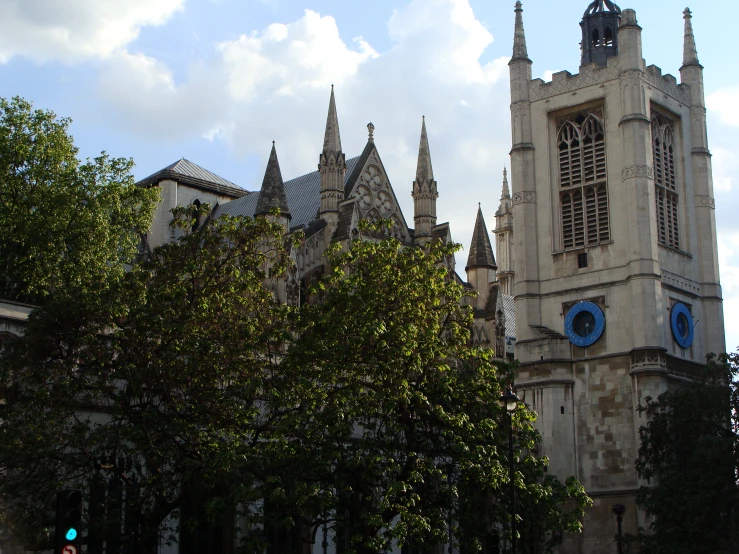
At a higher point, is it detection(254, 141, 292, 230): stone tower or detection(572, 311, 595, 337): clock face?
detection(254, 141, 292, 230): stone tower

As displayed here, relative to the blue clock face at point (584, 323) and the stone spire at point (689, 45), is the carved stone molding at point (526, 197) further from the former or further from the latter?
the stone spire at point (689, 45)

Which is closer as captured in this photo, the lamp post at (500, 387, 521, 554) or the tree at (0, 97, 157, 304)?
the lamp post at (500, 387, 521, 554)

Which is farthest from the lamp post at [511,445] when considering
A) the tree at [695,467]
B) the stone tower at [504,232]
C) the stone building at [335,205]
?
the stone tower at [504,232]

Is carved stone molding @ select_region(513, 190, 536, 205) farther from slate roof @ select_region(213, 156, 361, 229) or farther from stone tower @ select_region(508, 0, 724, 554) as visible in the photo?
slate roof @ select_region(213, 156, 361, 229)

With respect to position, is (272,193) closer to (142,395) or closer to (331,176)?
(331,176)

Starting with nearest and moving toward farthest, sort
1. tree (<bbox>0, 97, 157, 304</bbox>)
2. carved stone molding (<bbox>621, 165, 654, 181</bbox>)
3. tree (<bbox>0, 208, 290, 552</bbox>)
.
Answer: tree (<bbox>0, 208, 290, 552</bbox>)
tree (<bbox>0, 97, 157, 304</bbox>)
carved stone molding (<bbox>621, 165, 654, 181</bbox>)

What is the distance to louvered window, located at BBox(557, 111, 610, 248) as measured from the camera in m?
52.9

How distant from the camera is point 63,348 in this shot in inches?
1141

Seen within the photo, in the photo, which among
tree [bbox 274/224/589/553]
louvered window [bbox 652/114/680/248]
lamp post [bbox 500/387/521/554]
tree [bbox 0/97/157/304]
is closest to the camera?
lamp post [bbox 500/387/521/554]

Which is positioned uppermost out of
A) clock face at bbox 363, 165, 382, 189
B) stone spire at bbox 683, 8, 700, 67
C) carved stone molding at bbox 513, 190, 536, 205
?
stone spire at bbox 683, 8, 700, 67

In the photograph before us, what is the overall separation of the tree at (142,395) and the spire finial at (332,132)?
23829 mm

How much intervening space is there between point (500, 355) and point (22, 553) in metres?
29.3

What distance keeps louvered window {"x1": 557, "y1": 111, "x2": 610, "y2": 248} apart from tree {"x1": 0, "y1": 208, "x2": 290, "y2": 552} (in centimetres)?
2661

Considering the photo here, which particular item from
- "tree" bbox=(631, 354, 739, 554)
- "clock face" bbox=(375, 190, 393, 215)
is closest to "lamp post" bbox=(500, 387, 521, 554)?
"tree" bbox=(631, 354, 739, 554)
